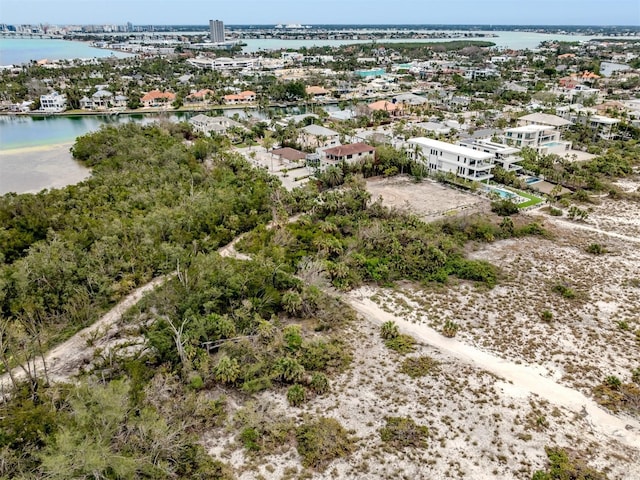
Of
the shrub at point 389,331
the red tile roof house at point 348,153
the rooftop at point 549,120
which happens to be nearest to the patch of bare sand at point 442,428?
the shrub at point 389,331

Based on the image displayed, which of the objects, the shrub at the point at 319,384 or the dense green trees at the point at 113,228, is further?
the dense green trees at the point at 113,228

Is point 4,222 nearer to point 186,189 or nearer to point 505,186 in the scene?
point 186,189

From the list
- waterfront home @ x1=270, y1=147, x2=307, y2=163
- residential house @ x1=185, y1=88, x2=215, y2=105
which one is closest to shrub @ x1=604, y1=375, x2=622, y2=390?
waterfront home @ x1=270, y1=147, x2=307, y2=163

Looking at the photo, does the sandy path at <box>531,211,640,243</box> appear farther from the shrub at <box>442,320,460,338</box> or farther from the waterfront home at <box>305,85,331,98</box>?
the waterfront home at <box>305,85,331,98</box>

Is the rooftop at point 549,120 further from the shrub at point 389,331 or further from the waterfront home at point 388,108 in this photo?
the shrub at point 389,331

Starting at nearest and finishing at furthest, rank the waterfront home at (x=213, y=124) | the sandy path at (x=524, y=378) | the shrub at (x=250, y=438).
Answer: the shrub at (x=250, y=438)
the sandy path at (x=524, y=378)
the waterfront home at (x=213, y=124)
